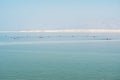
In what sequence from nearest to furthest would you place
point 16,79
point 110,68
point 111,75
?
point 16,79, point 111,75, point 110,68

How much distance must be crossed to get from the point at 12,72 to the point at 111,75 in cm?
297

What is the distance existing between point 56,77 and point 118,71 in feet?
6.93

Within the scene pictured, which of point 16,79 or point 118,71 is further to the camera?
point 118,71

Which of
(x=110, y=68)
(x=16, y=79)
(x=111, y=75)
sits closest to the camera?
(x=16, y=79)

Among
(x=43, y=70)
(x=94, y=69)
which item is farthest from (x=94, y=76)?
(x=43, y=70)

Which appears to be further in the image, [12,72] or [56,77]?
[12,72]

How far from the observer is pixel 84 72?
7.25 m

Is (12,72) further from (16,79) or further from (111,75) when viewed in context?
(111,75)

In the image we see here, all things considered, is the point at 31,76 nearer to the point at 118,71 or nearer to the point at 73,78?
the point at 73,78

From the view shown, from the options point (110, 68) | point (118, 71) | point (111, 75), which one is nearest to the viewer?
point (111, 75)

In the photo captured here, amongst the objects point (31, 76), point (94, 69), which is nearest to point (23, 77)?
point (31, 76)

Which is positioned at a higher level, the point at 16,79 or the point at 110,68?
the point at 16,79

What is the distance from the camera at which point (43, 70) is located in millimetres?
7559

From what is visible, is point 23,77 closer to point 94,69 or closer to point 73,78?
point 73,78
